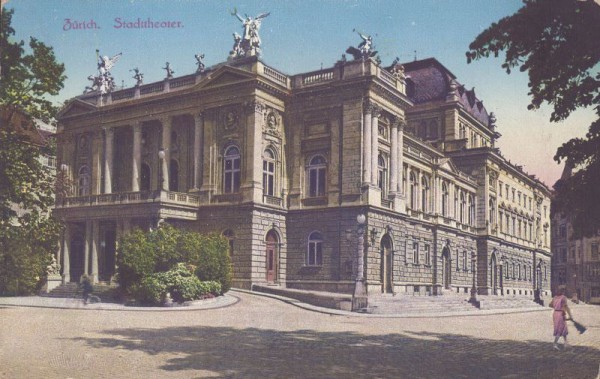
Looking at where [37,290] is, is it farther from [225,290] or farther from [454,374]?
[454,374]

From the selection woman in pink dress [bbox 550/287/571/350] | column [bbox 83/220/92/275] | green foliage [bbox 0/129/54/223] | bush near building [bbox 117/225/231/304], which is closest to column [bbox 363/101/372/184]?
bush near building [bbox 117/225/231/304]

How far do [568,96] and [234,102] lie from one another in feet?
93.3

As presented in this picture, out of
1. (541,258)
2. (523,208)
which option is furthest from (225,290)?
(541,258)

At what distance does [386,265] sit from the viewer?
44.2 meters

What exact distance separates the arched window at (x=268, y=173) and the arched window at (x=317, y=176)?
235cm

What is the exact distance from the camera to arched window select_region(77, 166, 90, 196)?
49562 millimetres

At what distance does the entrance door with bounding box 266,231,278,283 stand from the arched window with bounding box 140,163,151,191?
1029cm

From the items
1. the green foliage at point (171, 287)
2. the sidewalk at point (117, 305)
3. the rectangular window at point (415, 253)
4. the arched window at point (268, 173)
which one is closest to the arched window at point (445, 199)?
the rectangular window at point (415, 253)

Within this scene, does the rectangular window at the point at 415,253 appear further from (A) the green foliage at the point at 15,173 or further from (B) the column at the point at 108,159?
(A) the green foliage at the point at 15,173

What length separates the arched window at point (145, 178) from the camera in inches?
1860

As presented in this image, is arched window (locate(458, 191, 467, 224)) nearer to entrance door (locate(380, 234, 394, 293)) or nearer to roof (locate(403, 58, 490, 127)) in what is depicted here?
roof (locate(403, 58, 490, 127))

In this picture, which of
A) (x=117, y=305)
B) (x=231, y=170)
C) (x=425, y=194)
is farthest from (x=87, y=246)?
(x=425, y=194)

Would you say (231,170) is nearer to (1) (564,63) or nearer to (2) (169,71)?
(2) (169,71)

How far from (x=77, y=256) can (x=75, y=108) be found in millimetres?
11126
